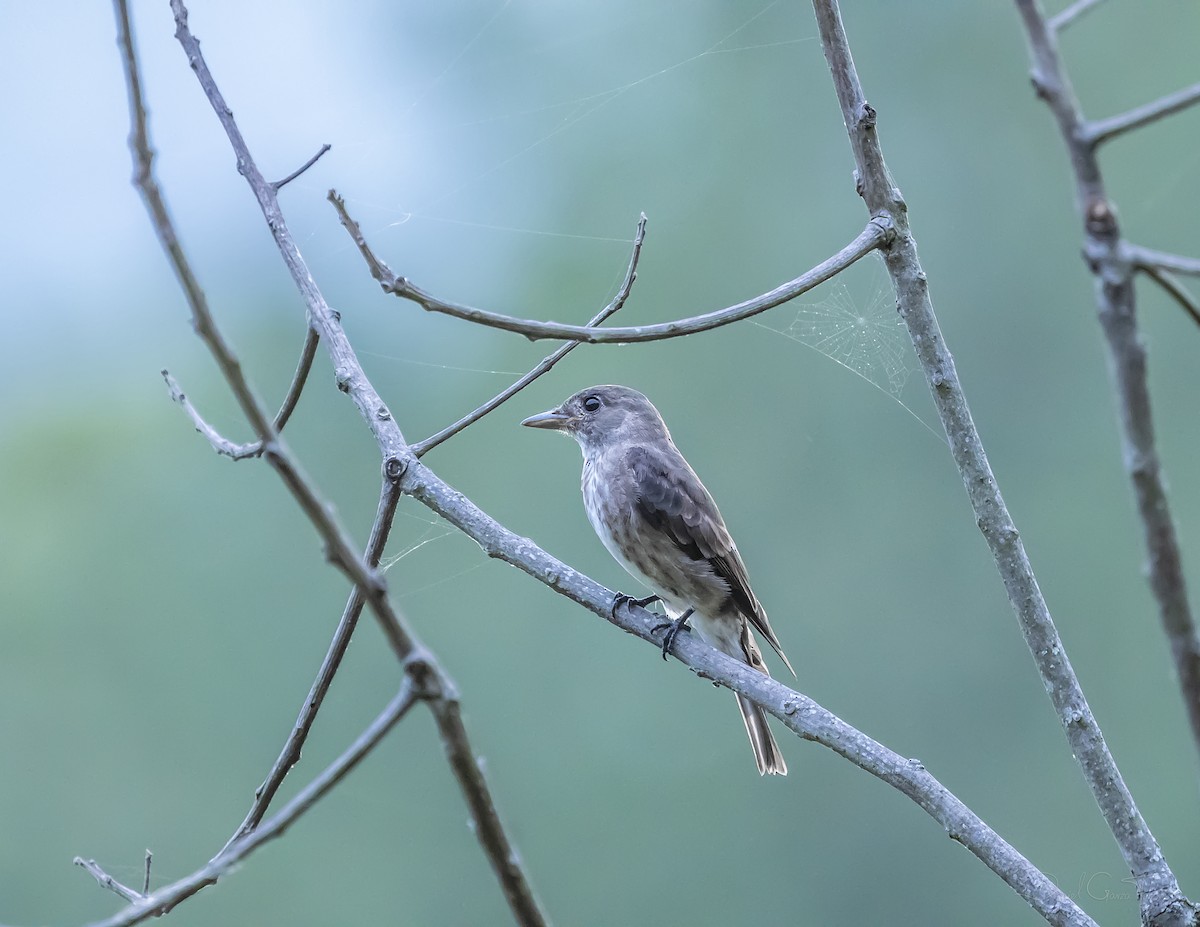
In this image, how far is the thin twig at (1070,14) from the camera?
96 centimetres

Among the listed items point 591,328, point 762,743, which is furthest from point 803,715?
point 762,743

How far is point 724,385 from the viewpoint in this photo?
11.2 meters

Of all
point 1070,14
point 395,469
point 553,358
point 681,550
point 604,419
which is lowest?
point 1070,14

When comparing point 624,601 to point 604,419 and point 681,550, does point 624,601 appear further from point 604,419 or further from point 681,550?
point 604,419

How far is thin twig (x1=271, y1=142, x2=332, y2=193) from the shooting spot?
2.66 m

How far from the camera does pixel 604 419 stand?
4602mm

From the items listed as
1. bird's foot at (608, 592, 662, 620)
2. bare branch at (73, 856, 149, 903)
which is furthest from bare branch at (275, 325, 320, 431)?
bare branch at (73, 856, 149, 903)

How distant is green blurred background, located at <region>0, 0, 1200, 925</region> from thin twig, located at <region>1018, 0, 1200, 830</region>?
26.6ft

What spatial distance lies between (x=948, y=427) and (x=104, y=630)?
35.2 ft

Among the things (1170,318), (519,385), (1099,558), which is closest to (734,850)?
(1099,558)

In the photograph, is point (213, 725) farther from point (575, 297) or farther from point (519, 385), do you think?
point (519, 385)

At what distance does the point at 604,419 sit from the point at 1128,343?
12.2 feet

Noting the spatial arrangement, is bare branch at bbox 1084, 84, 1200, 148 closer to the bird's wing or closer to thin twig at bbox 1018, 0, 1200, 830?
thin twig at bbox 1018, 0, 1200, 830

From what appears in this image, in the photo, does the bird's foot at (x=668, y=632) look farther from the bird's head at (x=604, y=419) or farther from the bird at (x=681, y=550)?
the bird's head at (x=604, y=419)
